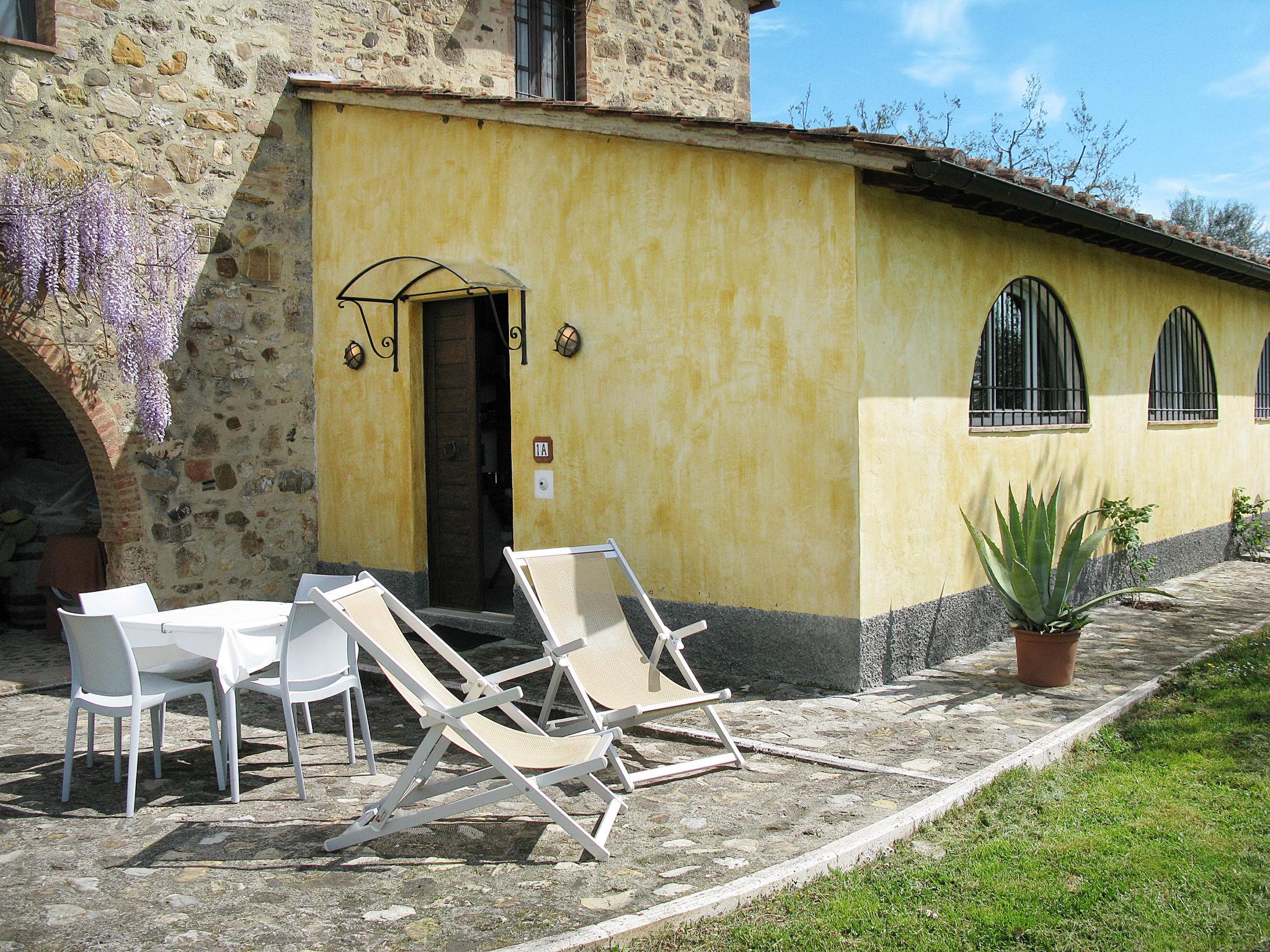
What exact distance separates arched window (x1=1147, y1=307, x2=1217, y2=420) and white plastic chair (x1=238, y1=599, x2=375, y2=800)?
7827 millimetres

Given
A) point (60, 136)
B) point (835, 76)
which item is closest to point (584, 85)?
point (60, 136)

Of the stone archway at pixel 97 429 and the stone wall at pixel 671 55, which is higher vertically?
the stone wall at pixel 671 55

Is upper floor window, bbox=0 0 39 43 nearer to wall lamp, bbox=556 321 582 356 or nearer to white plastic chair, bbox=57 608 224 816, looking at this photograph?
wall lamp, bbox=556 321 582 356

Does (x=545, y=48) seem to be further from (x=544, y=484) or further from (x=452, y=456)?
(x=544, y=484)

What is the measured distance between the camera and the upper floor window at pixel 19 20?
752 centimetres

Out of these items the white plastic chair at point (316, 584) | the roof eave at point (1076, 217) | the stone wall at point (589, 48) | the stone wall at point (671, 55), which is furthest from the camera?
the stone wall at point (671, 55)

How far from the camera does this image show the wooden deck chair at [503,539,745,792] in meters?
4.80

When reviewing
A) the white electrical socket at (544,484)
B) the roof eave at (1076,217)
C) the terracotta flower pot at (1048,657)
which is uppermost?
the roof eave at (1076,217)

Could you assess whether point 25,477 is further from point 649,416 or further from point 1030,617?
point 1030,617

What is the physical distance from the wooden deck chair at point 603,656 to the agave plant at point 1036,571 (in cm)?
203

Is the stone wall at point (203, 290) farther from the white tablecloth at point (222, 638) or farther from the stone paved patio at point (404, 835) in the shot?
the white tablecloth at point (222, 638)

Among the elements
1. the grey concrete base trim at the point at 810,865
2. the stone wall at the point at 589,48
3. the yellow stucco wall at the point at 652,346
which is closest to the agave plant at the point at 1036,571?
the yellow stucco wall at the point at 652,346

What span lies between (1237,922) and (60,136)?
803 centimetres

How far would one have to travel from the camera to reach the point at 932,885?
361 cm
